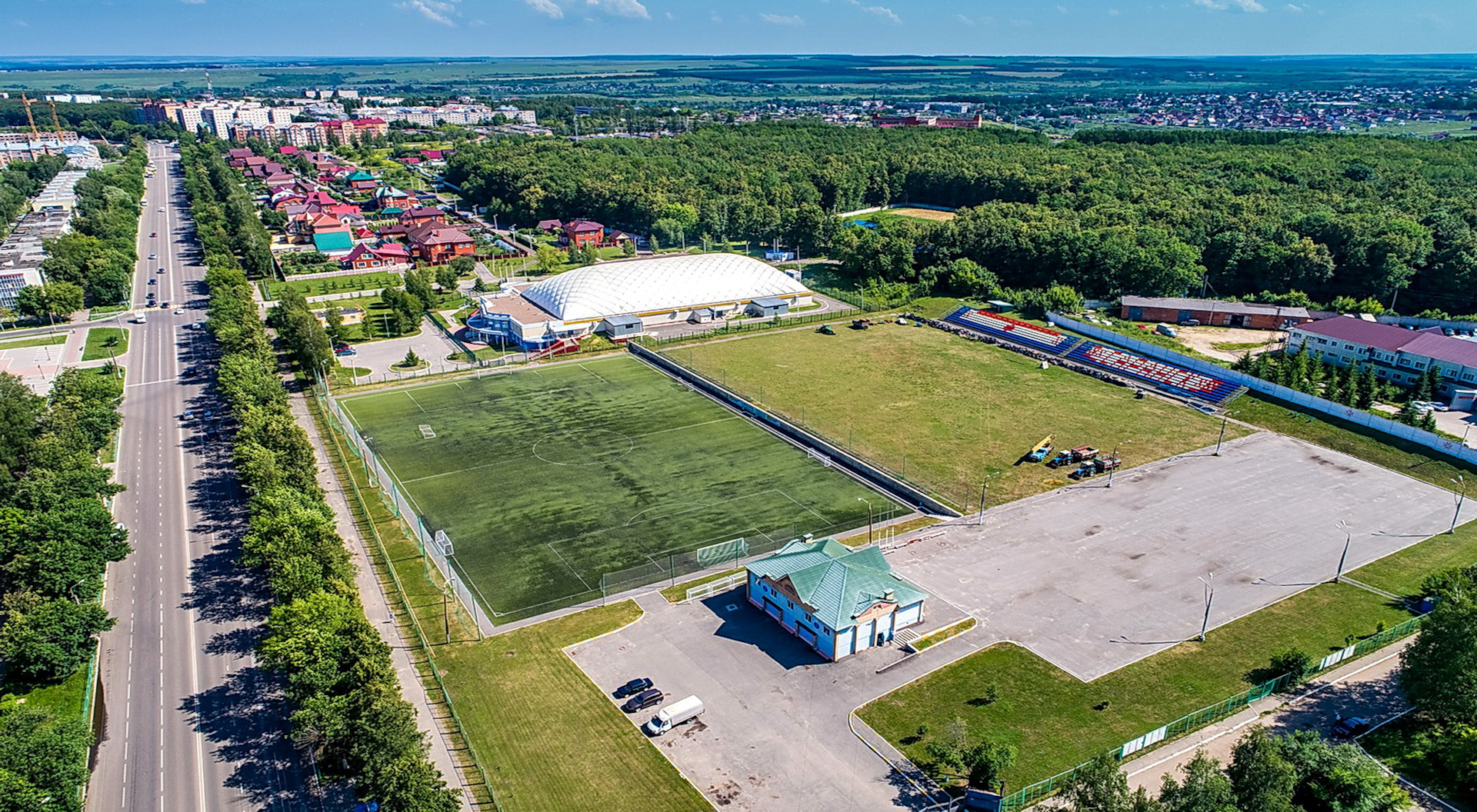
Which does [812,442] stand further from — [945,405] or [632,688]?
[632,688]

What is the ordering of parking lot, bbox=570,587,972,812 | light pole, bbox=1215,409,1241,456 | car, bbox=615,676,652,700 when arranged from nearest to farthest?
parking lot, bbox=570,587,972,812 < car, bbox=615,676,652,700 < light pole, bbox=1215,409,1241,456

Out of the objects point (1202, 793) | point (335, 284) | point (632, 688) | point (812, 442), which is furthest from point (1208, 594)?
point (335, 284)

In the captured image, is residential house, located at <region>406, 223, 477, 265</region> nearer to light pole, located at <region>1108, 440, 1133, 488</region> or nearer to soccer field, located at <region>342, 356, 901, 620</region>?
soccer field, located at <region>342, 356, 901, 620</region>

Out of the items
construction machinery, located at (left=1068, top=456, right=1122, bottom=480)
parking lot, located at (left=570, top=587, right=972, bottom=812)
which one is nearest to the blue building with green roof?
parking lot, located at (left=570, top=587, right=972, bottom=812)

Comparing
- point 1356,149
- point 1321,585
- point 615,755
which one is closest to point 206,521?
point 615,755

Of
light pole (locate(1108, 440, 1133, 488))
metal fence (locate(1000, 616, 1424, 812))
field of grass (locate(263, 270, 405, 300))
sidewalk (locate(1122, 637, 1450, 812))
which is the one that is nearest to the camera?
metal fence (locate(1000, 616, 1424, 812))

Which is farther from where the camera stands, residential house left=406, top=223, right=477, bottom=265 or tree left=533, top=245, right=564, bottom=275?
residential house left=406, top=223, right=477, bottom=265

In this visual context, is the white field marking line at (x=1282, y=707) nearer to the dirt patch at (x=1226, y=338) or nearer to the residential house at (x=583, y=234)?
the dirt patch at (x=1226, y=338)
